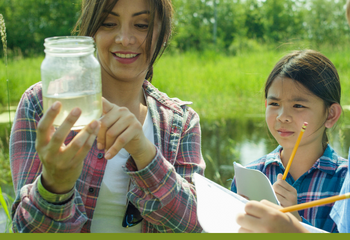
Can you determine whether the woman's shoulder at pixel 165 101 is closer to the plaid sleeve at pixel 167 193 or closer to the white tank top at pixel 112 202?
the plaid sleeve at pixel 167 193

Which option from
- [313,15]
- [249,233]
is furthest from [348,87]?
[313,15]

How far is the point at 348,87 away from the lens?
5.43 m

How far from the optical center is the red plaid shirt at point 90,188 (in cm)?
104

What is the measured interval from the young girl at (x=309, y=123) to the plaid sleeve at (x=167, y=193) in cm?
34

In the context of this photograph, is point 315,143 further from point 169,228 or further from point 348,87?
point 348,87

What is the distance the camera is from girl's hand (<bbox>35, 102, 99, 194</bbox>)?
812 mm

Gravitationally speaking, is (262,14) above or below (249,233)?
above

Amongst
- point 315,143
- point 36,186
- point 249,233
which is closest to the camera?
point 249,233

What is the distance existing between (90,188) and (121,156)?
159 mm

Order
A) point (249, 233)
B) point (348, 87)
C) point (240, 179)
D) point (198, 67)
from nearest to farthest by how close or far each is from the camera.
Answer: point (249, 233), point (240, 179), point (348, 87), point (198, 67)

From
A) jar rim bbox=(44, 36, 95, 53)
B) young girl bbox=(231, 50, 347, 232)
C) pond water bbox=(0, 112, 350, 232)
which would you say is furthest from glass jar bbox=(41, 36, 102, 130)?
pond water bbox=(0, 112, 350, 232)

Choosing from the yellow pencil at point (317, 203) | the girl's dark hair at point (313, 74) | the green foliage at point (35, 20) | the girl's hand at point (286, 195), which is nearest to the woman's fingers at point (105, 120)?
the yellow pencil at point (317, 203)

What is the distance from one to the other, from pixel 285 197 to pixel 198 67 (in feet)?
20.7

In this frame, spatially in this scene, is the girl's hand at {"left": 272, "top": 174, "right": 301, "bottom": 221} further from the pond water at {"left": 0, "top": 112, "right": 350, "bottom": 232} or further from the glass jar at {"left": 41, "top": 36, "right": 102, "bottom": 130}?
the pond water at {"left": 0, "top": 112, "right": 350, "bottom": 232}
